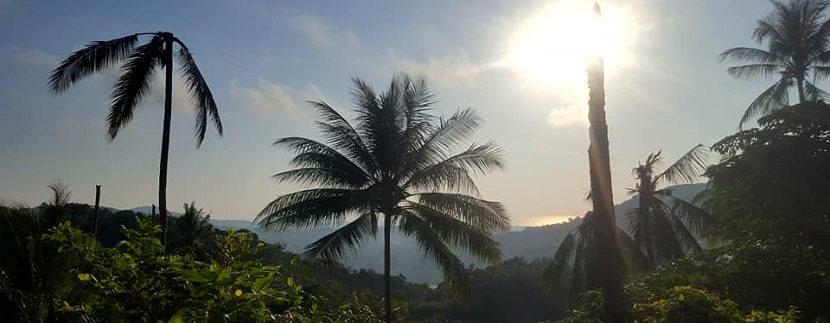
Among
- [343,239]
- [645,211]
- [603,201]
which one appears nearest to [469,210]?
[343,239]

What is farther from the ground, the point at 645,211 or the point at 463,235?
the point at 645,211

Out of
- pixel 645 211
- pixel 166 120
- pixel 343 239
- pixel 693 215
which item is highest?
pixel 166 120

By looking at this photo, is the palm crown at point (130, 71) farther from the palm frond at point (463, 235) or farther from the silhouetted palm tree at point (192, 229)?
the silhouetted palm tree at point (192, 229)

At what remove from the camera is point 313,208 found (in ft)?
45.2

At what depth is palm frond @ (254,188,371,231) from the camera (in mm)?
13781

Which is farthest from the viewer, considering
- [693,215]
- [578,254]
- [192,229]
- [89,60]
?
[192,229]

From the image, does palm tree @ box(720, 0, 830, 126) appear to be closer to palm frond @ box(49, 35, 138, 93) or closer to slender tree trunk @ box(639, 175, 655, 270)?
slender tree trunk @ box(639, 175, 655, 270)

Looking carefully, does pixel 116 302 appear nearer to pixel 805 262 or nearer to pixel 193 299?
pixel 193 299

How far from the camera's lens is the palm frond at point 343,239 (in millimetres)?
13789

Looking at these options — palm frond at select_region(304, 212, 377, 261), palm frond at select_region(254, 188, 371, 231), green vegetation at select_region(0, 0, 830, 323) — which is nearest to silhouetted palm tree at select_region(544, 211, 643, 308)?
green vegetation at select_region(0, 0, 830, 323)

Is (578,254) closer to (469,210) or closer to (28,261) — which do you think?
(469,210)

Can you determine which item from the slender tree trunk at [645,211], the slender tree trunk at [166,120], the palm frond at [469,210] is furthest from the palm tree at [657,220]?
the slender tree trunk at [166,120]

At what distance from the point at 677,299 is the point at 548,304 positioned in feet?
130

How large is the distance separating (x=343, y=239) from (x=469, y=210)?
305 centimetres
